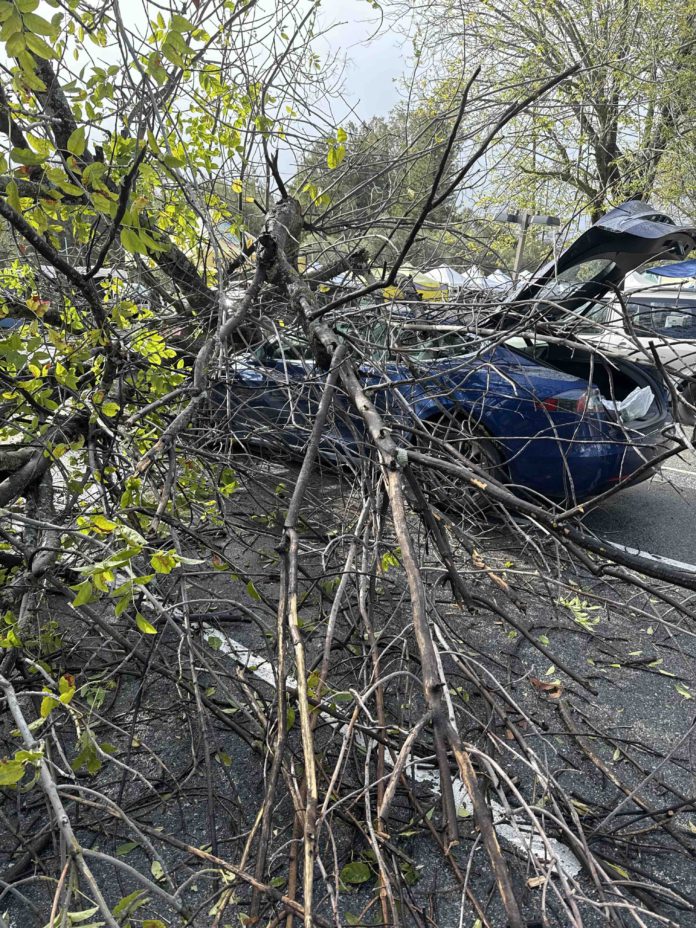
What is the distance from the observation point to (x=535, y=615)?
12.4 feet

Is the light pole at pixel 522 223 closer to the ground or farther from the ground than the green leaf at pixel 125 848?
farther from the ground

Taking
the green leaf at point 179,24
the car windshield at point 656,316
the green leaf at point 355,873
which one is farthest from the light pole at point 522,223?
the green leaf at point 355,873

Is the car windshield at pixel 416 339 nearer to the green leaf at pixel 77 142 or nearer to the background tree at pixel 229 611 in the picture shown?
the background tree at pixel 229 611

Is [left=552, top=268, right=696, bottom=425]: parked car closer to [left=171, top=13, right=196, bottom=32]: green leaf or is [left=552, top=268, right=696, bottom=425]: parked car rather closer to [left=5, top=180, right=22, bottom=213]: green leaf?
[left=171, top=13, right=196, bottom=32]: green leaf

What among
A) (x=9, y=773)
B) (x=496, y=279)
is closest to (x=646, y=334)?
(x=496, y=279)

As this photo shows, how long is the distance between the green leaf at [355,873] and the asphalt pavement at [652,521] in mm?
3538

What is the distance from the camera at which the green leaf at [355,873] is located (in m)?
1.99

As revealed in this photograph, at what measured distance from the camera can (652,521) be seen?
5363 mm

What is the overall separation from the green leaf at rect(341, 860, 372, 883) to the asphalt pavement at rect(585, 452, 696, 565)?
11.6ft

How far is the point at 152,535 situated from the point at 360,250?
256 cm

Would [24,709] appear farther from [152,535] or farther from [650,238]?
[650,238]

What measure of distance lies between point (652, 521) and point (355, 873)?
4299 millimetres

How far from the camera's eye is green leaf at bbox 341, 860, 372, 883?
1.99 metres

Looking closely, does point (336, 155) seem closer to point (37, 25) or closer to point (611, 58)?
point (37, 25)
